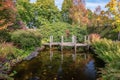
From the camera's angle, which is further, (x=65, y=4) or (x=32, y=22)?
(x=65, y=4)

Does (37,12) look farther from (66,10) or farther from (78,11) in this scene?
(78,11)

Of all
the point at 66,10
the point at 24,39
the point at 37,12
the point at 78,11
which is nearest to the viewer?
the point at 24,39

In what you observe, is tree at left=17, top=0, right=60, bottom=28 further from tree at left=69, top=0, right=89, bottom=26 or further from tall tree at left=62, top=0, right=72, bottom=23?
tall tree at left=62, top=0, right=72, bottom=23

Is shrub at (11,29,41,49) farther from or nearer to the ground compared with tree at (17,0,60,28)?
nearer to the ground

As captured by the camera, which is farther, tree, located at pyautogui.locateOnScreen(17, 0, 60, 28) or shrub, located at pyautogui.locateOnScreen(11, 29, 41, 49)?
tree, located at pyautogui.locateOnScreen(17, 0, 60, 28)

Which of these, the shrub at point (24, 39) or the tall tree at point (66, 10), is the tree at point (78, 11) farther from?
the shrub at point (24, 39)

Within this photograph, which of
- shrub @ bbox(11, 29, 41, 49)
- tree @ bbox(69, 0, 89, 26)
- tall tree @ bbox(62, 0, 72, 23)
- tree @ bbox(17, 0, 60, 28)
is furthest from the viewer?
tall tree @ bbox(62, 0, 72, 23)

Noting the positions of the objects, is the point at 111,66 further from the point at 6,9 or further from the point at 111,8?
the point at 111,8

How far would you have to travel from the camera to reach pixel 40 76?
34.6 ft

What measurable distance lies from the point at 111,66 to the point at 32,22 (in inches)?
1166

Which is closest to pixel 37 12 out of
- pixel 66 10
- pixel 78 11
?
pixel 66 10

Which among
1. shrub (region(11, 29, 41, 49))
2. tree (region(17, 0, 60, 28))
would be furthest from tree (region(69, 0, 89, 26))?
shrub (region(11, 29, 41, 49))

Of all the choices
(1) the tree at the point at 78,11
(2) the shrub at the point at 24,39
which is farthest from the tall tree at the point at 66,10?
(2) the shrub at the point at 24,39

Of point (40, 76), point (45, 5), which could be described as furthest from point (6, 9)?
point (45, 5)
